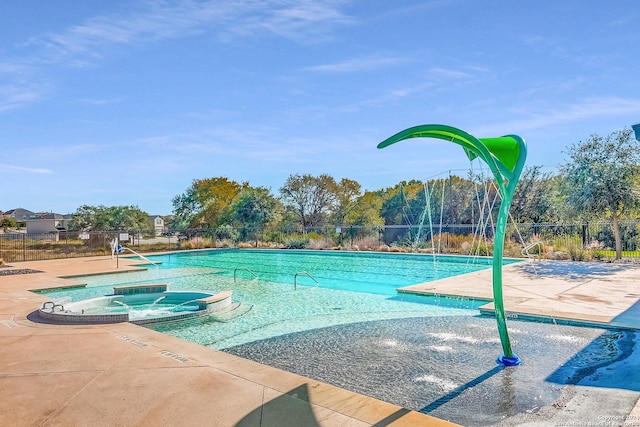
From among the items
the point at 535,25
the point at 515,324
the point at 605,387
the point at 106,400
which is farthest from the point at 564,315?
the point at 535,25

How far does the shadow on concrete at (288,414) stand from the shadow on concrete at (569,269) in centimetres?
889

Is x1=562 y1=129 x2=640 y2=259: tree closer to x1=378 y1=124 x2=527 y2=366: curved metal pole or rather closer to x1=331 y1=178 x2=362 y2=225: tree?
x1=378 y1=124 x2=527 y2=366: curved metal pole

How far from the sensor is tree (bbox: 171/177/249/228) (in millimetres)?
33344

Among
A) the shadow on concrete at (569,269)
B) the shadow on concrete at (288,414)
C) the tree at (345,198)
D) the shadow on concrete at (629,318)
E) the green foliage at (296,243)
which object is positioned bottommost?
the shadow on concrete at (629,318)

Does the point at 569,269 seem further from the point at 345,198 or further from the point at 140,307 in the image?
the point at 345,198

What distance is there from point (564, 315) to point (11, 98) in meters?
16.9

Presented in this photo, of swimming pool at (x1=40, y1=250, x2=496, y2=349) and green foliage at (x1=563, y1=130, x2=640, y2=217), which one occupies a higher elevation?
green foliage at (x1=563, y1=130, x2=640, y2=217)

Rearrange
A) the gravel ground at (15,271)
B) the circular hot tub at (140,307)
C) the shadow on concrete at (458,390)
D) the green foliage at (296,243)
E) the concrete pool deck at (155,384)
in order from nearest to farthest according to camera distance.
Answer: the concrete pool deck at (155,384) → the shadow on concrete at (458,390) → the circular hot tub at (140,307) → the gravel ground at (15,271) → the green foliage at (296,243)

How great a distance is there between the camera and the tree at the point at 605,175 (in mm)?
13641

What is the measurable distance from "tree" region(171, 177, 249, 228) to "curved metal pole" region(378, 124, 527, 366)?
29146 millimetres

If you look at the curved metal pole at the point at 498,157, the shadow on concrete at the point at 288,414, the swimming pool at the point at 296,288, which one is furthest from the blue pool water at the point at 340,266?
the shadow on concrete at the point at 288,414

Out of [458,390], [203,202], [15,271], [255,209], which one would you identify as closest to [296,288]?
[458,390]

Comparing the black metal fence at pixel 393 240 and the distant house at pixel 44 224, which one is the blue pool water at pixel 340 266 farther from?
the distant house at pixel 44 224

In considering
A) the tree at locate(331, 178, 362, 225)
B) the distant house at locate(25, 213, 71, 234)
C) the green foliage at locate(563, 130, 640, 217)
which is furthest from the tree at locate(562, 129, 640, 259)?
the distant house at locate(25, 213, 71, 234)
